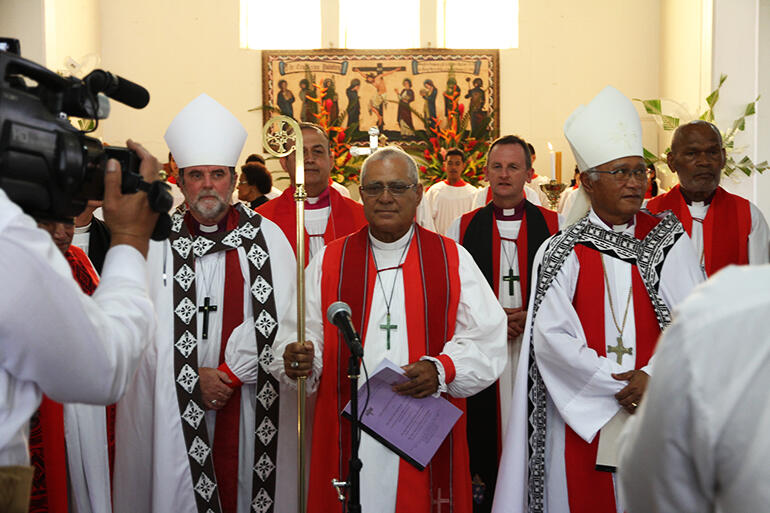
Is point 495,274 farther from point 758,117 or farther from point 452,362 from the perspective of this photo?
point 758,117

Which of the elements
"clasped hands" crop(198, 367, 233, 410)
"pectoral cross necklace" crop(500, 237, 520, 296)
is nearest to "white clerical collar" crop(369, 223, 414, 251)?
"clasped hands" crop(198, 367, 233, 410)

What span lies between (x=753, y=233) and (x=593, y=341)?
214cm

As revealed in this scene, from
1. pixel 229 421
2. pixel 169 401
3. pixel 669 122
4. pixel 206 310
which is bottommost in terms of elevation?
pixel 229 421

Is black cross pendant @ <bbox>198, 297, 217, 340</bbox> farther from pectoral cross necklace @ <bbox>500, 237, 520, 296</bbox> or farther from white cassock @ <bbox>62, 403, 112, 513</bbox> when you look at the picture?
pectoral cross necklace @ <bbox>500, 237, 520, 296</bbox>

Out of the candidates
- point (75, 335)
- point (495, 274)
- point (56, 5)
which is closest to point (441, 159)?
point (56, 5)

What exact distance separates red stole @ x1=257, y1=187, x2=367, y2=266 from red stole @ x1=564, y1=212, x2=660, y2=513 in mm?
2173

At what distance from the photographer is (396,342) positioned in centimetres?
373

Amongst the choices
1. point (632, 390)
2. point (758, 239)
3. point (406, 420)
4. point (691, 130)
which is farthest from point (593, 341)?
point (691, 130)

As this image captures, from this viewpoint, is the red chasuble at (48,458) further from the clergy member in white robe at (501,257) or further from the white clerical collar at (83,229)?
the clergy member in white robe at (501,257)

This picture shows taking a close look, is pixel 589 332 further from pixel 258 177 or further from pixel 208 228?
pixel 258 177

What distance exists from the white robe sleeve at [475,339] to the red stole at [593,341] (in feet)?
1.24

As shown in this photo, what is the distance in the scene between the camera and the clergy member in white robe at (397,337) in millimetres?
3508

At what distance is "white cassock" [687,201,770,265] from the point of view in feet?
16.6

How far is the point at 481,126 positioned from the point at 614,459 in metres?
11.1
